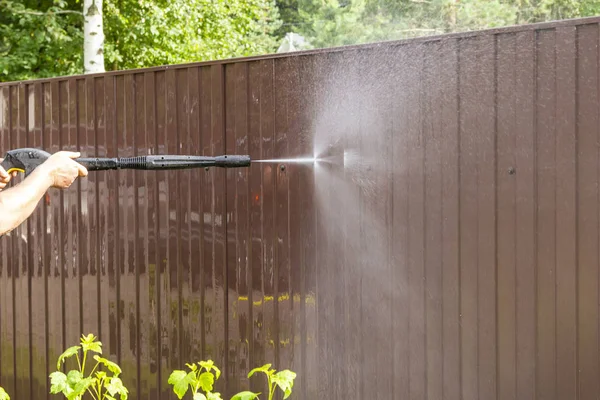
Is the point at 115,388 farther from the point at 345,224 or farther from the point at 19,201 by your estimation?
the point at 345,224

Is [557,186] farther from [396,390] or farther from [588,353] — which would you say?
[396,390]

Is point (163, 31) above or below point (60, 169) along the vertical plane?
above

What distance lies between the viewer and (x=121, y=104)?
5367 mm

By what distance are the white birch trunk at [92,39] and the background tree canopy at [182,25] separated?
178cm

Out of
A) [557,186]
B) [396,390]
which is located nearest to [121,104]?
[396,390]

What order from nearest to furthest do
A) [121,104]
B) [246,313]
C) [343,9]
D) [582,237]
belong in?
[582,237] < [246,313] < [121,104] < [343,9]

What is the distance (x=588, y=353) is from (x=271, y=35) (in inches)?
1070

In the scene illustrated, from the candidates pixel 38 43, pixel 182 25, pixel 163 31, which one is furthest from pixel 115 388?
pixel 182 25

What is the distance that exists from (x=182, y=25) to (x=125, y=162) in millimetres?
11784

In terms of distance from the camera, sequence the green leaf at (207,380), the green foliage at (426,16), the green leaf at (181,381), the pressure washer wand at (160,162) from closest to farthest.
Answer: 1. the green leaf at (181,381)
2. the green leaf at (207,380)
3. the pressure washer wand at (160,162)
4. the green foliage at (426,16)

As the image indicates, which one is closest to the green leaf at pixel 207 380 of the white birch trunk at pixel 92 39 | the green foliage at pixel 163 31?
the white birch trunk at pixel 92 39

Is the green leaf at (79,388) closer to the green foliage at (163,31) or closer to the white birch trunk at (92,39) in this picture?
the white birch trunk at (92,39)

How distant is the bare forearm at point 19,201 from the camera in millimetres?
3223

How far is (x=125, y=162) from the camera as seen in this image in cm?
420
